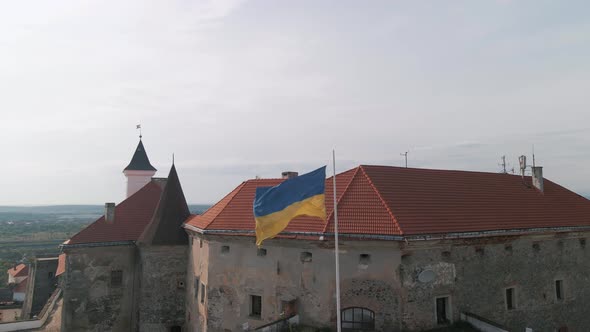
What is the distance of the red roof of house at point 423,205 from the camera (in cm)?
1828

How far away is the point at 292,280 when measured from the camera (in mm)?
19172

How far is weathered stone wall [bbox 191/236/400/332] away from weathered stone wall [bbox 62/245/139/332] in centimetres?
614

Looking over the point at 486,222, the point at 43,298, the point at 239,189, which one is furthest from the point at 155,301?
the point at 43,298

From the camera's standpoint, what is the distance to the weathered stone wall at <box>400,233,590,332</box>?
58.0 feet

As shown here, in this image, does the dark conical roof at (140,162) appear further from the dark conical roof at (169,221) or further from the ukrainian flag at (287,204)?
the ukrainian flag at (287,204)

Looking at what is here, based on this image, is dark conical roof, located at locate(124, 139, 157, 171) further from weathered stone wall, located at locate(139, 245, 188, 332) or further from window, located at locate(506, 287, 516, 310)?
window, located at locate(506, 287, 516, 310)

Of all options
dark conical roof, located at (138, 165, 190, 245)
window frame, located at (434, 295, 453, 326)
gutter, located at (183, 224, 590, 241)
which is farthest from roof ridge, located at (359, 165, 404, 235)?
A: dark conical roof, located at (138, 165, 190, 245)

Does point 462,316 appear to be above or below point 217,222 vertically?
below

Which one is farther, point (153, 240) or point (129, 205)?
point (129, 205)

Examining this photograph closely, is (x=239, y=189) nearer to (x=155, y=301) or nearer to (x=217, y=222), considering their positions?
(x=217, y=222)

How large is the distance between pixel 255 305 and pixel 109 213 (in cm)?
1316

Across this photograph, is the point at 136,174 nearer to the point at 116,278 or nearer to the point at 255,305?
the point at 116,278

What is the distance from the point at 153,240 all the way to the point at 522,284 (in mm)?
20130

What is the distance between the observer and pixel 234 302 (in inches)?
826
